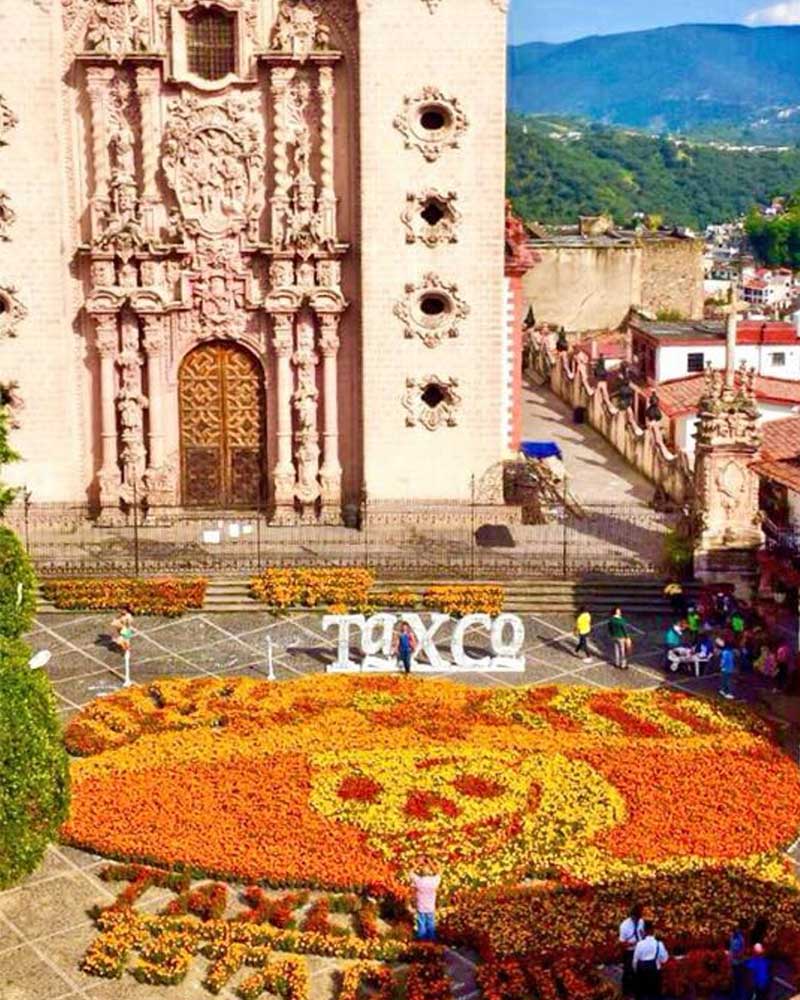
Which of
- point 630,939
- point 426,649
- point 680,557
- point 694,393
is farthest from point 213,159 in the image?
point 630,939

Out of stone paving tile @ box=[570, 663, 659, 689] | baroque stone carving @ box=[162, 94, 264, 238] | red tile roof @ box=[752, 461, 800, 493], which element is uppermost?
baroque stone carving @ box=[162, 94, 264, 238]

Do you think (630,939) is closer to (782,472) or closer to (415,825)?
(415,825)

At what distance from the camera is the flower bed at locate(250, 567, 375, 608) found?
4247 centimetres

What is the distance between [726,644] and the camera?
37.9m

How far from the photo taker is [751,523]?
142 feet

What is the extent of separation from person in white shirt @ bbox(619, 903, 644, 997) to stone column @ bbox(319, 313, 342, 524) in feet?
83.3

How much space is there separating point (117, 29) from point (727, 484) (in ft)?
69.6

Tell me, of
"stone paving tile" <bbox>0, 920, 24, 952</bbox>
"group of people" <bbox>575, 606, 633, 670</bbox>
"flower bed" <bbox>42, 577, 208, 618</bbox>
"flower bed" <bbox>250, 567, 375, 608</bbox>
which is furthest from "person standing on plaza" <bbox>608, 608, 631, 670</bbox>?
"stone paving tile" <bbox>0, 920, 24, 952</bbox>

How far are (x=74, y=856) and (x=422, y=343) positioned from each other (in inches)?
874

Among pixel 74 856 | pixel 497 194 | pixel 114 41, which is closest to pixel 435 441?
pixel 497 194

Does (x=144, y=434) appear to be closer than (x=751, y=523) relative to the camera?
No

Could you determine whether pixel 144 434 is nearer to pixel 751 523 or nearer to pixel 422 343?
pixel 422 343

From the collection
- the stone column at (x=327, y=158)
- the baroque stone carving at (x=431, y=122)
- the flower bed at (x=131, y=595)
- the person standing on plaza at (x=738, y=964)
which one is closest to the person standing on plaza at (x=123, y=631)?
the flower bed at (x=131, y=595)

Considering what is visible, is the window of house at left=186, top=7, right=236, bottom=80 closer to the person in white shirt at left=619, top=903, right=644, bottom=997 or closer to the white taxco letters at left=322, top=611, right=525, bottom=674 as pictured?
the white taxco letters at left=322, top=611, right=525, bottom=674
